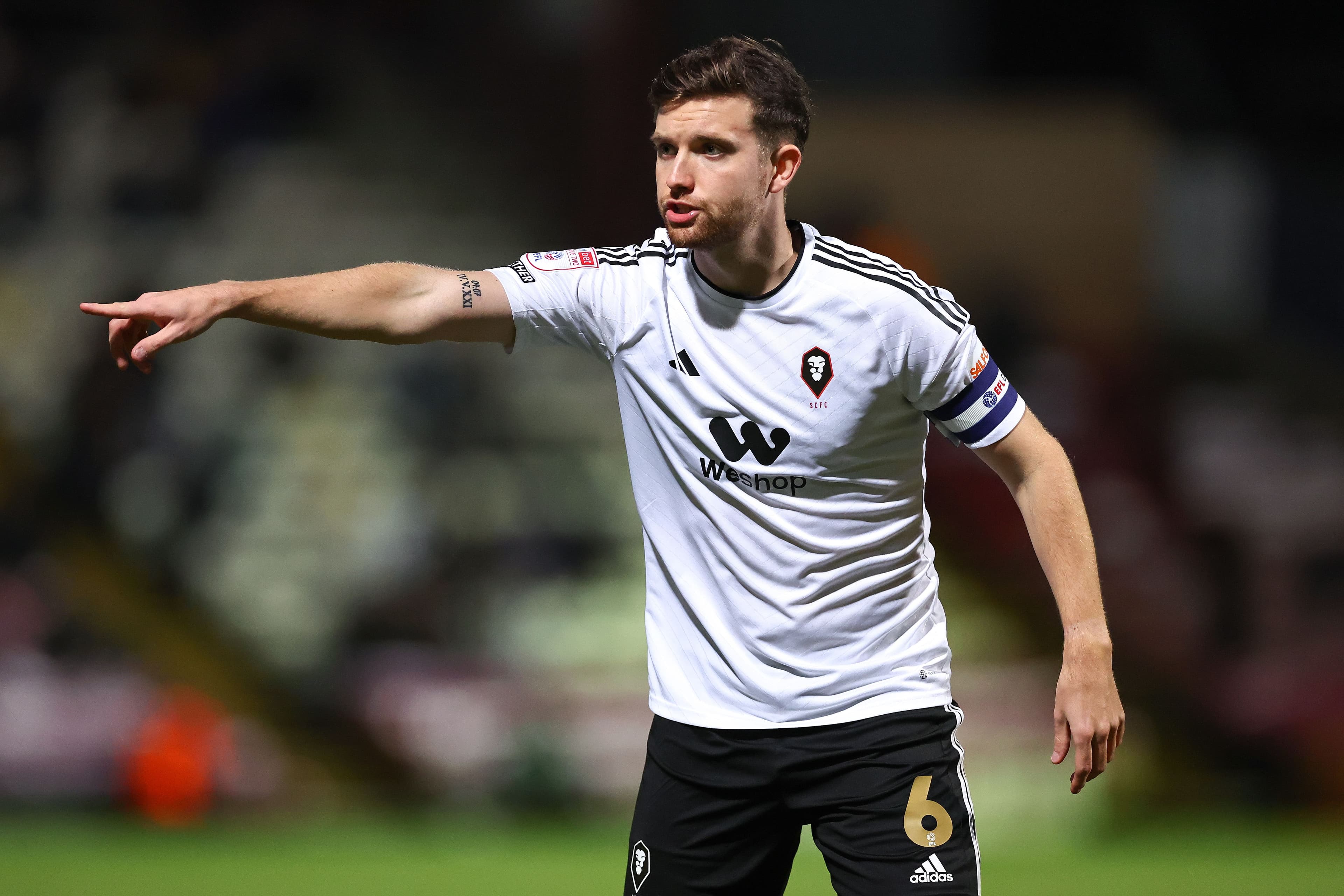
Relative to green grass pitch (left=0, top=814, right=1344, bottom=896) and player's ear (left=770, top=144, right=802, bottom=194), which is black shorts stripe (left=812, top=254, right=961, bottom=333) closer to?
player's ear (left=770, top=144, right=802, bottom=194)

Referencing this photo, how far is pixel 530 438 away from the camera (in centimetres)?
1034

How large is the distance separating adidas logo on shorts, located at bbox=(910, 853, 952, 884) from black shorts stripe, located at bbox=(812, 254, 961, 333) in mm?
1188

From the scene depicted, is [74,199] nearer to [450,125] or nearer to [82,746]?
[450,125]

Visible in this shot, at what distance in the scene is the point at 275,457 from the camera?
9.98 metres

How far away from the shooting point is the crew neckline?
3.47 meters

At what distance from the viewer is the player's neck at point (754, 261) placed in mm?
3441

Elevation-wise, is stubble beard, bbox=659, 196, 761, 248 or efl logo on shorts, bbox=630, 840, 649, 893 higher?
stubble beard, bbox=659, 196, 761, 248

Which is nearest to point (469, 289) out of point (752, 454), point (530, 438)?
point (752, 454)

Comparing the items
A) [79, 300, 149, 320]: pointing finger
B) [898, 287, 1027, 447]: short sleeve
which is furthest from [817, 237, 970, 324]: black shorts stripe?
[79, 300, 149, 320]: pointing finger

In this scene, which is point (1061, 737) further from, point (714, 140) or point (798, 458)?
point (714, 140)

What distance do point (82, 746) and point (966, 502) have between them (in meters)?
6.07

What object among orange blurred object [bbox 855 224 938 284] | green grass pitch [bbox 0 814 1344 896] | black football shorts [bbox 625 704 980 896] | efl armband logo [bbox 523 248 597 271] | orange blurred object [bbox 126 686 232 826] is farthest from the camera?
orange blurred object [bbox 855 224 938 284]

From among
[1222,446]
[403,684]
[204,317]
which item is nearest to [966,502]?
[1222,446]

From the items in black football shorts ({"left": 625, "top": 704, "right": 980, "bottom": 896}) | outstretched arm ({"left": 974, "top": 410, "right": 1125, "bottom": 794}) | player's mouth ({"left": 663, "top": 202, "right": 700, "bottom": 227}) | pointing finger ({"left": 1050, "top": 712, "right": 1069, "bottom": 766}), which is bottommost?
black football shorts ({"left": 625, "top": 704, "right": 980, "bottom": 896})
